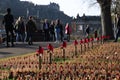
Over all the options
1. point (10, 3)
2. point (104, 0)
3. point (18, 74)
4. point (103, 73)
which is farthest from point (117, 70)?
point (10, 3)

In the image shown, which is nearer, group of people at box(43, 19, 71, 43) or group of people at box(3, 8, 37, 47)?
group of people at box(3, 8, 37, 47)

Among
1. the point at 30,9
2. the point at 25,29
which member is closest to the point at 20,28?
the point at 25,29

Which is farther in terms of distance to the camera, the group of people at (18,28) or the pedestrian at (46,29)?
the pedestrian at (46,29)

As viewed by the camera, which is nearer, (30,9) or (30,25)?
(30,25)

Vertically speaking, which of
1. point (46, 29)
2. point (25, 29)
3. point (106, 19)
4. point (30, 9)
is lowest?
point (46, 29)

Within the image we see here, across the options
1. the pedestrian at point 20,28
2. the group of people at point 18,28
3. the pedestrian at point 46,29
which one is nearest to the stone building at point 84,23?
the pedestrian at point 46,29

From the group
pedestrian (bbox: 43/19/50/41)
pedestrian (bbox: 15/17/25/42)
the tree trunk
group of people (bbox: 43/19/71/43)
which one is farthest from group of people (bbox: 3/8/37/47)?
the tree trunk

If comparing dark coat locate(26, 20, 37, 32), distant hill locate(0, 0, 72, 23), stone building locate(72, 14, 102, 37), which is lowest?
stone building locate(72, 14, 102, 37)

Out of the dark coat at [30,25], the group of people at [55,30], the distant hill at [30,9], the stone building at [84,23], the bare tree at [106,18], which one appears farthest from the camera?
the distant hill at [30,9]

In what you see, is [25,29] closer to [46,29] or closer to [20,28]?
[20,28]

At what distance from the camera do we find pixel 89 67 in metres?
13.8

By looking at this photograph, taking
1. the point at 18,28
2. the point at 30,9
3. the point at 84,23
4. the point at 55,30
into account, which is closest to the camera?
the point at 18,28

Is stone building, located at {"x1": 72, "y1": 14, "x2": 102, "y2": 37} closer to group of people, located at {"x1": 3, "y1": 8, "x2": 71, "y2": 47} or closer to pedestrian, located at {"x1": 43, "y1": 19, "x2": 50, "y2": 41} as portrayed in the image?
pedestrian, located at {"x1": 43, "y1": 19, "x2": 50, "y2": 41}

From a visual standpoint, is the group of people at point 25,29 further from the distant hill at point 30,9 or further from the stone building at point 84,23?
the distant hill at point 30,9
